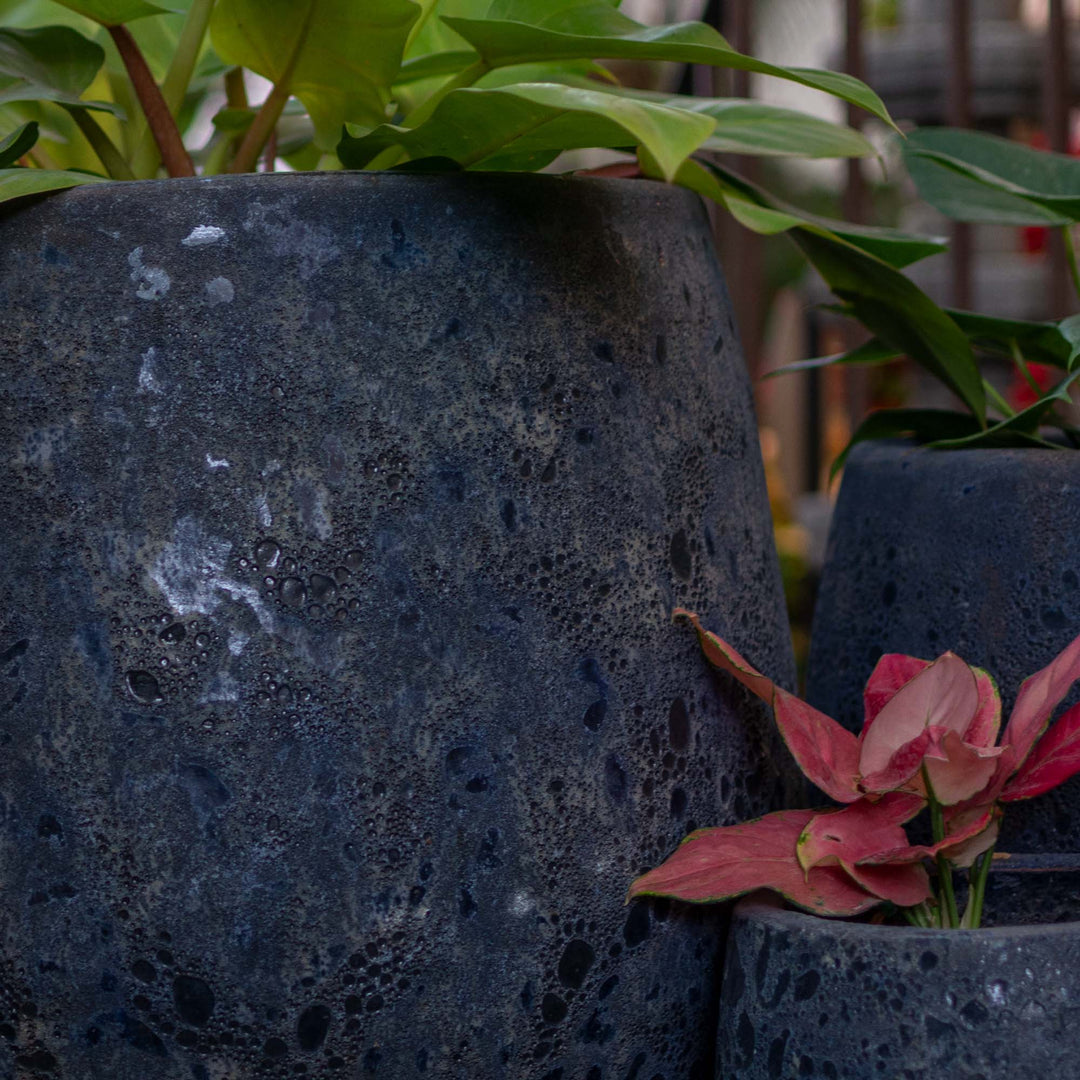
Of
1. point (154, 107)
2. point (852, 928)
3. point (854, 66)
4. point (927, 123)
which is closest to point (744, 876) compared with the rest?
point (852, 928)

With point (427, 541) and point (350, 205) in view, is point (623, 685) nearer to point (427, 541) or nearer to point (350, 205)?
point (427, 541)

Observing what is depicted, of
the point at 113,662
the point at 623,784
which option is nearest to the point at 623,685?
the point at 623,784

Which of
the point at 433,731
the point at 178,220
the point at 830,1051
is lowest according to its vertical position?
the point at 830,1051

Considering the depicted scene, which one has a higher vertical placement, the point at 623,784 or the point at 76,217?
the point at 76,217

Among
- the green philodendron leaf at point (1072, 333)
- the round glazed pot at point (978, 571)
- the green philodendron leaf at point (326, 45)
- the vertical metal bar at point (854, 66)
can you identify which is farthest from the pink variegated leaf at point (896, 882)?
the vertical metal bar at point (854, 66)

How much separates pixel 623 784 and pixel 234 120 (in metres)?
0.32

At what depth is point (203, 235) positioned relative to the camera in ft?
1.40

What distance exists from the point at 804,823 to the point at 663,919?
6cm

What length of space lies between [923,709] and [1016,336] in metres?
0.26

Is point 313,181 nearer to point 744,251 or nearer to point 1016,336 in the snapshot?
point 1016,336

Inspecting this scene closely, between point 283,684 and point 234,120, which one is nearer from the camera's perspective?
point 283,684

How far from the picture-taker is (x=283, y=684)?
419 mm

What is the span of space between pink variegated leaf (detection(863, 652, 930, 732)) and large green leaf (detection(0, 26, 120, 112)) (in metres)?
0.37

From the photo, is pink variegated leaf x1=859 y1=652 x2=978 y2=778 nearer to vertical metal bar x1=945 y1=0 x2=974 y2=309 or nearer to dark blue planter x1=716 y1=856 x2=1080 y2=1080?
dark blue planter x1=716 y1=856 x2=1080 y2=1080
